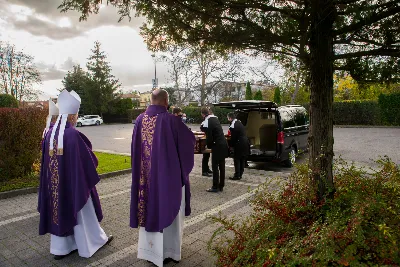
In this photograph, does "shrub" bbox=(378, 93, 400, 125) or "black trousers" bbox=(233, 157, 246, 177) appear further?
"shrub" bbox=(378, 93, 400, 125)

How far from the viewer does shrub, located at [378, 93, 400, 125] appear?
23203mm

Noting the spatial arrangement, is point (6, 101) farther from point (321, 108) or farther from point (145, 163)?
point (321, 108)

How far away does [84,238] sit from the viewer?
3.85 m

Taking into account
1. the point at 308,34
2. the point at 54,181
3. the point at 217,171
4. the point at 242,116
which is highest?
the point at 308,34

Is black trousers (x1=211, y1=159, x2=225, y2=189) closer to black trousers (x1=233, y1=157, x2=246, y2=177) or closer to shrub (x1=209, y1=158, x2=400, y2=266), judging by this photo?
black trousers (x1=233, y1=157, x2=246, y2=177)

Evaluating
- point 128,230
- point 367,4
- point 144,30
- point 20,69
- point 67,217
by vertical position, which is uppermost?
point 20,69

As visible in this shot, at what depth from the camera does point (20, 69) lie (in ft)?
89.4

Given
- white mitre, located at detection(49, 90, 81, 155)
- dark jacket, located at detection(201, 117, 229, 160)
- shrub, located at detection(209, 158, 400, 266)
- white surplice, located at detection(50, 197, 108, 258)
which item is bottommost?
white surplice, located at detection(50, 197, 108, 258)

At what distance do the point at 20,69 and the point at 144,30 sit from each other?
94.1 feet

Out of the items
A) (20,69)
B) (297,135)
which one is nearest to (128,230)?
(297,135)

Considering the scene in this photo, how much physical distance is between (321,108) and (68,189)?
3.34m

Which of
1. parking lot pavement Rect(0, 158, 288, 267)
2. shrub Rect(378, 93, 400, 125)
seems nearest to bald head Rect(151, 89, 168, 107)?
parking lot pavement Rect(0, 158, 288, 267)

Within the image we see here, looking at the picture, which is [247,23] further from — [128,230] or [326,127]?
[128,230]

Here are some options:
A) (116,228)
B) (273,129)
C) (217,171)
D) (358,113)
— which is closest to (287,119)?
(273,129)
